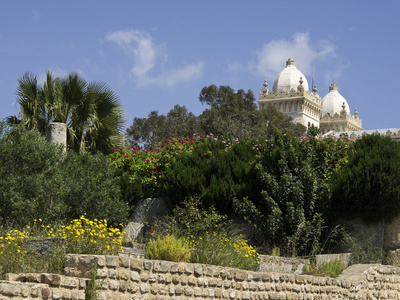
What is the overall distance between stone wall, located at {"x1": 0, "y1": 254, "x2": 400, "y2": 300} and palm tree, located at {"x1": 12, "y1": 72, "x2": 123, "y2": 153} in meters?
10.1

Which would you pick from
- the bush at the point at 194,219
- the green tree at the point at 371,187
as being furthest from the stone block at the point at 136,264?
the green tree at the point at 371,187

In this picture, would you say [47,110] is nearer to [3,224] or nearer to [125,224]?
[125,224]

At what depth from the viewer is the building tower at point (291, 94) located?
112 meters

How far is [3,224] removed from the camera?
14195mm

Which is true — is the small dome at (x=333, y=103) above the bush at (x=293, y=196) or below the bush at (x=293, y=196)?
above

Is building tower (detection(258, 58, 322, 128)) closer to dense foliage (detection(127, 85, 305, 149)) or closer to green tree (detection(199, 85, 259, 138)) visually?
dense foliage (detection(127, 85, 305, 149))

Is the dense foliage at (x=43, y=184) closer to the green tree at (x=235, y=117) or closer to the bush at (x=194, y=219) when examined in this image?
the bush at (x=194, y=219)

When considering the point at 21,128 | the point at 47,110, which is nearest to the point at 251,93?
the point at 47,110

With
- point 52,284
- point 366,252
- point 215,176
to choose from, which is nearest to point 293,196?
point 366,252

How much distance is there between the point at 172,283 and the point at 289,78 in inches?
4142

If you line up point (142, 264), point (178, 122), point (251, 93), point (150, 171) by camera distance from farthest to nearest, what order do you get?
point (251, 93) < point (178, 122) < point (150, 171) < point (142, 264)

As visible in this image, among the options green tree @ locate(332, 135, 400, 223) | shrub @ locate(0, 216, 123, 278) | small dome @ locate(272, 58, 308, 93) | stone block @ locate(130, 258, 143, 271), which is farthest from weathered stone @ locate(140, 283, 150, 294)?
small dome @ locate(272, 58, 308, 93)

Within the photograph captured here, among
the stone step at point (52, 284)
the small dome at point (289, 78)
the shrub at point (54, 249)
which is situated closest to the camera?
the stone step at point (52, 284)

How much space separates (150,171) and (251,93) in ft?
137
